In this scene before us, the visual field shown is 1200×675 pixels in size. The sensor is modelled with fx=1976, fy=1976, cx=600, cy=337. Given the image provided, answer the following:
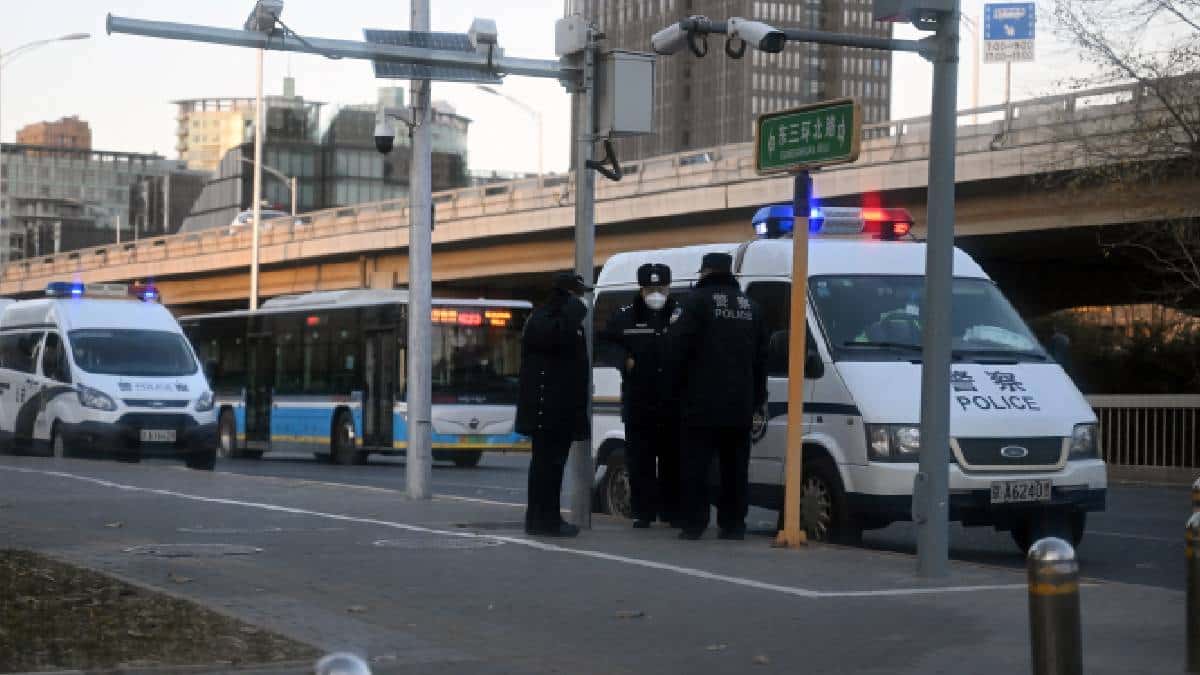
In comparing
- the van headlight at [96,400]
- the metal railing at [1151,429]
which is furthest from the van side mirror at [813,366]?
the metal railing at [1151,429]

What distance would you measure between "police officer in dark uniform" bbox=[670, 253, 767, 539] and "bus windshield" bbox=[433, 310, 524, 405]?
64.2ft

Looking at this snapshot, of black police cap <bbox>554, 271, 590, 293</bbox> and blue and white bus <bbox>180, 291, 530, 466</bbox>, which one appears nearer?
black police cap <bbox>554, 271, 590, 293</bbox>

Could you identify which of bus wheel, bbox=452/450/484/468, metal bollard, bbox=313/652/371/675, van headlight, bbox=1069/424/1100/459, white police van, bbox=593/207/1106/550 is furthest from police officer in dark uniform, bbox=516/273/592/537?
bus wheel, bbox=452/450/484/468

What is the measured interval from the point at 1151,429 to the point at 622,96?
A: 1990cm

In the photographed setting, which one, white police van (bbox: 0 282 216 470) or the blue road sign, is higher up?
the blue road sign

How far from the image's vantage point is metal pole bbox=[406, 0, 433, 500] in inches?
698

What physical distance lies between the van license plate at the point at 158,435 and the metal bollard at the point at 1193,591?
20424 mm

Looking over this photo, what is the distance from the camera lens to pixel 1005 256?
160 feet

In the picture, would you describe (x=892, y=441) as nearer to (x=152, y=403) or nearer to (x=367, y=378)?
(x=152, y=403)

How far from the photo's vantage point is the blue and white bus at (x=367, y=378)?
3247cm

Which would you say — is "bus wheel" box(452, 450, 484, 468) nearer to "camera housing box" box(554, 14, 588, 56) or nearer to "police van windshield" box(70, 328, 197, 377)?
"police van windshield" box(70, 328, 197, 377)

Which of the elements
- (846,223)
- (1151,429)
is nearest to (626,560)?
(846,223)

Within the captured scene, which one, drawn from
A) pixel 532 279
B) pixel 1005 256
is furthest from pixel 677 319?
pixel 532 279

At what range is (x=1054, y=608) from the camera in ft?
20.5
